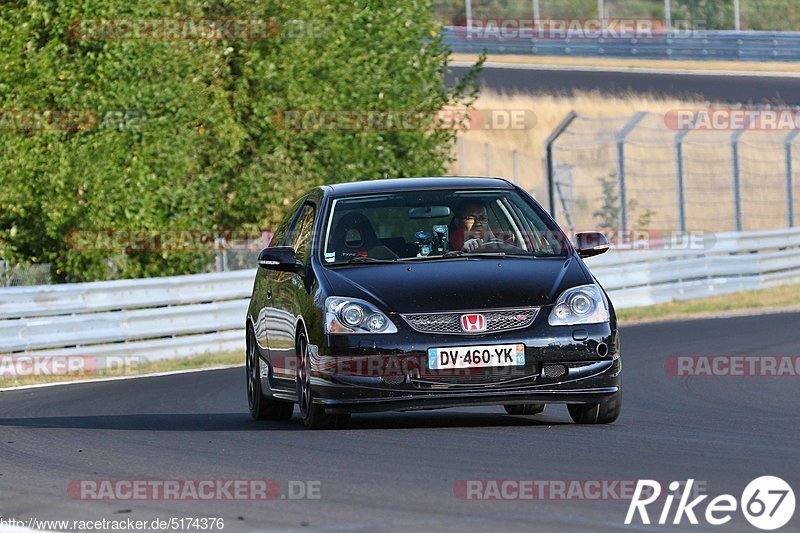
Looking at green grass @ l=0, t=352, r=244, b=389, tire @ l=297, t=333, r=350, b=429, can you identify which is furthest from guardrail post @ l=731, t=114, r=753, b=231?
tire @ l=297, t=333, r=350, b=429

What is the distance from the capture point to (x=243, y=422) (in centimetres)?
1177

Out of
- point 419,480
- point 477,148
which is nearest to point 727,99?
point 477,148

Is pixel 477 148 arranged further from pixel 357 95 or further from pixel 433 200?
pixel 433 200

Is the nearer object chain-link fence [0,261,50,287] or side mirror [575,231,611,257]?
side mirror [575,231,611,257]

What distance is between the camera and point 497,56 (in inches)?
2283

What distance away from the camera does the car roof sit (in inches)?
436

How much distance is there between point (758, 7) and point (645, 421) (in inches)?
2627

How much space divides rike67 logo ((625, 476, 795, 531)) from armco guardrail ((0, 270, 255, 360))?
41.7ft
